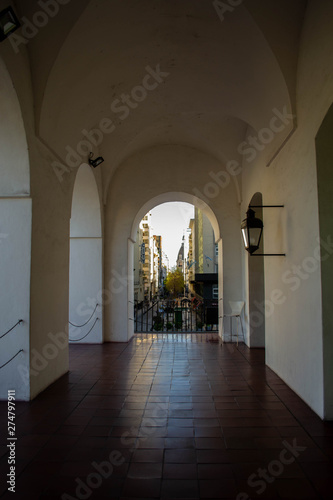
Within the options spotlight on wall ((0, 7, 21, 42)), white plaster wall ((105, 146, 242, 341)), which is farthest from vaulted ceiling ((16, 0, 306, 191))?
white plaster wall ((105, 146, 242, 341))

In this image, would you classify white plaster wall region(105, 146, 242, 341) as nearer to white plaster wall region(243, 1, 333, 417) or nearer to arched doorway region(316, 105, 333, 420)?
white plaster wall region(243, 1, 333, 417)

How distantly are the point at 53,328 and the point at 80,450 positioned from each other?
2.34 metres

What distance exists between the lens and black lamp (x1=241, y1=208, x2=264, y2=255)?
506 cm

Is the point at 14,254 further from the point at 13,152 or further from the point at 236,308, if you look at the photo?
the point at 236,308

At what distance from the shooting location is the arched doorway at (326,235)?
3492 mm

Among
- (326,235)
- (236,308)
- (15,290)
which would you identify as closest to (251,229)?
(326,235)

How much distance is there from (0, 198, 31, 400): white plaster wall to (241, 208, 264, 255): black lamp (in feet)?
10.8

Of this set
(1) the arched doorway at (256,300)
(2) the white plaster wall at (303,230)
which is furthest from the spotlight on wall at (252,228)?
(1) the arched doorway at (256,300)

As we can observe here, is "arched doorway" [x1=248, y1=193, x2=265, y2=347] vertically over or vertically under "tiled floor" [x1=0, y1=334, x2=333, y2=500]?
over

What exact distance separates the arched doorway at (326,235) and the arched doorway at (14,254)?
372cm

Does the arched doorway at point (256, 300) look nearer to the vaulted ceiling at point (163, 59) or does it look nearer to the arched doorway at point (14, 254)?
the vaulted ceiling at point (163, 59)

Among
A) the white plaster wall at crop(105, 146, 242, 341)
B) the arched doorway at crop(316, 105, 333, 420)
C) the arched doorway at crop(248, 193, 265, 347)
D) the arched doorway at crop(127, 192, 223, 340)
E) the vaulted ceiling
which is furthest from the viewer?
the arched doorway at crop(127, 192, 223, 340)

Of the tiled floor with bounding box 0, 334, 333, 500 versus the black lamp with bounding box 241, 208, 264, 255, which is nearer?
the tiled floor with bounding box 0, 334, 333, 500

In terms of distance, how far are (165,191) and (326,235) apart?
18.0 ft
